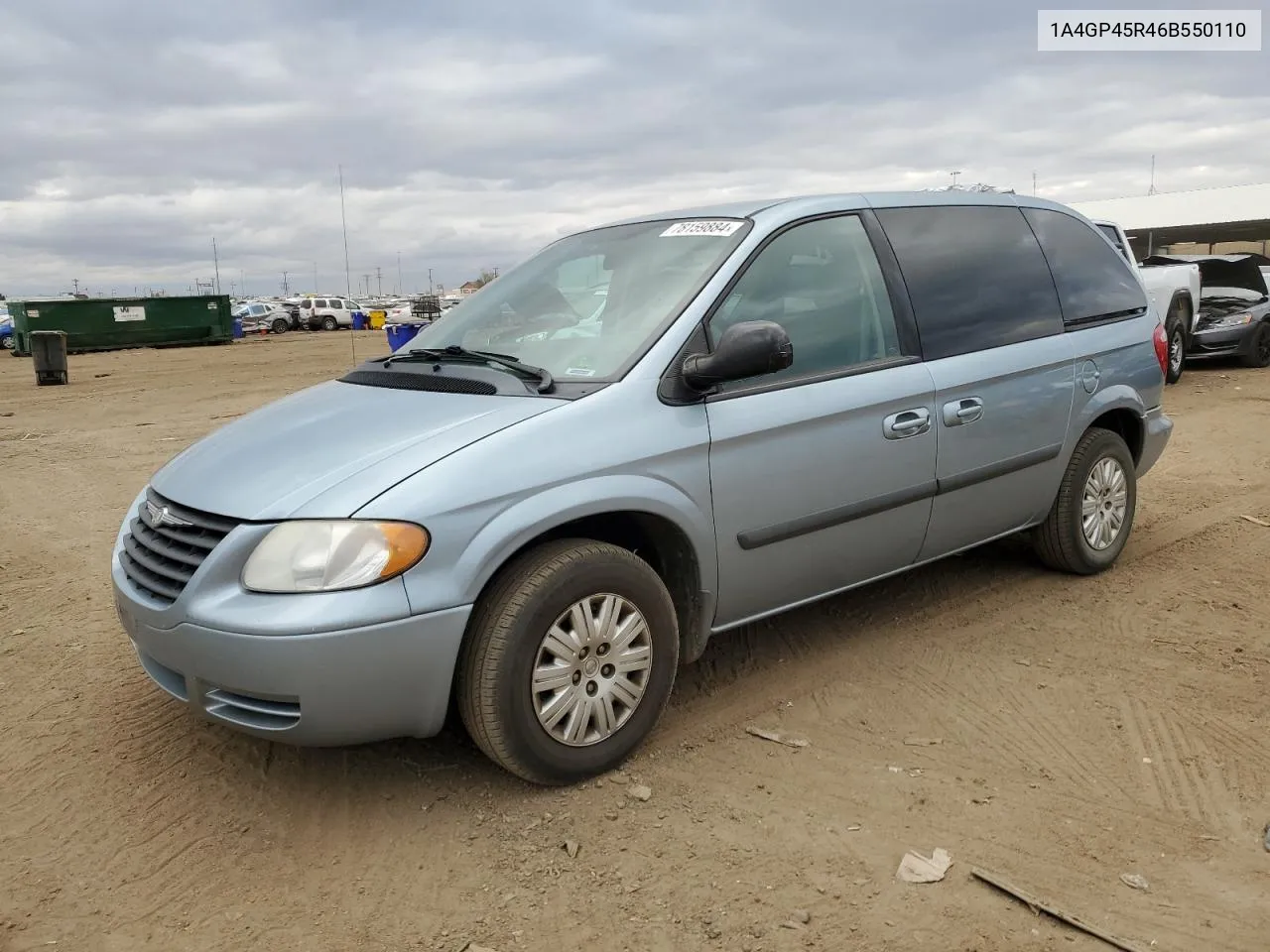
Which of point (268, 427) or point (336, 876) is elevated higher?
point (268, 427)

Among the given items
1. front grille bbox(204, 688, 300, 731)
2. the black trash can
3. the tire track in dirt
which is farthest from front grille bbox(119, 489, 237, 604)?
the black trash can

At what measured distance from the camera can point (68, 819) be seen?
3148 millimetres

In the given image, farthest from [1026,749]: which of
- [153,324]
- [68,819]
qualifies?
[153,324]

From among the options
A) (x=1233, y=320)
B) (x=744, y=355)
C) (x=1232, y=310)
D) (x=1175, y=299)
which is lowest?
(x=1233, y=320)

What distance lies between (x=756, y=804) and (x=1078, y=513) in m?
2.55

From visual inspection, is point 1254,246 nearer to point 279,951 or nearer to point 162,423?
point 162,423

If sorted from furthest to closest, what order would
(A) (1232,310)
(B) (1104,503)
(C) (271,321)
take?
(C) (271,321)
(A) (1232,310)
(B) (1104,503)

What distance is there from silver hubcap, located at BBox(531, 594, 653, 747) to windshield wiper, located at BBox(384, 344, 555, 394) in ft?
2.37

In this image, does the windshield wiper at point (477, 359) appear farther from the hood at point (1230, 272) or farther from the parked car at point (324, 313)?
the parked car at point (324, 313)

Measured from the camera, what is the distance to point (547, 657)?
10.0 feet

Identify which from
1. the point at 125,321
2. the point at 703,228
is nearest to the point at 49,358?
the point at 125,321

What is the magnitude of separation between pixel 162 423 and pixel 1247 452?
11.3 m

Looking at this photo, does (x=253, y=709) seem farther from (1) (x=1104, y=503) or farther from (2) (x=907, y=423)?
(1) (x=1104, y=503)

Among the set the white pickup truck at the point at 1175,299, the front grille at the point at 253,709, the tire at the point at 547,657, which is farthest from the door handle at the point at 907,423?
the white pickup truck at the point at 1175,299
